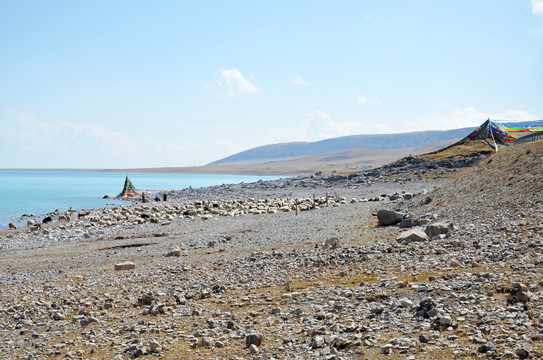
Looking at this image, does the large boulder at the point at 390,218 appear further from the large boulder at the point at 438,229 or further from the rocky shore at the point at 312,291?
the large boulder at the point at 438,229

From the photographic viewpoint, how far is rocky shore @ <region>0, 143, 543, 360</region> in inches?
323

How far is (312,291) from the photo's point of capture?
1184 centimetres

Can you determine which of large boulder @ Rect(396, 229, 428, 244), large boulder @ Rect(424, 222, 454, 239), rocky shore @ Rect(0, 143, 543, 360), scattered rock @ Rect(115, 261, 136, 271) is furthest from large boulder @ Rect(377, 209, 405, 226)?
scattered rock @ Rect(115, 261, 136, 271)

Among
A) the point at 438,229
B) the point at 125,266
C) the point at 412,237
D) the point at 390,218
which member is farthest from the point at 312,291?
the point at 390,218

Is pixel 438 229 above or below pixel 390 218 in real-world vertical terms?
above

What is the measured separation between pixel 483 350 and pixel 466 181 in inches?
872

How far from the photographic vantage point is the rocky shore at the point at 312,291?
323 inches

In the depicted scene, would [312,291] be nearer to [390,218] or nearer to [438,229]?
[438,229]

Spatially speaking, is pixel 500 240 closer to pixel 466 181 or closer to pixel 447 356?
pixel 447 356

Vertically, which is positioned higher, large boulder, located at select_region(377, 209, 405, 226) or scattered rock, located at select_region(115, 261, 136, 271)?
large boulder, located at select_region(377, 209, 405, 226)

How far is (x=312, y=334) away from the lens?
28.8 feet

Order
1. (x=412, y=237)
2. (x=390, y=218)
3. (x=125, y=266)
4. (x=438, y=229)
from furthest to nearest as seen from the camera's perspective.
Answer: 1. (x=390, y=218)
2. (x=125, y=266)
3. (x=438, y=229)
4. (x=412, y=237)

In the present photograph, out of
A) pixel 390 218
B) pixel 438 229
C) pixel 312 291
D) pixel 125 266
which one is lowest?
pixel 125 266

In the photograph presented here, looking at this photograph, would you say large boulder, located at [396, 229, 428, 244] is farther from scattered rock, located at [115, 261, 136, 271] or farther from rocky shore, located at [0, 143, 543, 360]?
scattered rock, located at [115, 261, 136, 271]
